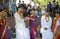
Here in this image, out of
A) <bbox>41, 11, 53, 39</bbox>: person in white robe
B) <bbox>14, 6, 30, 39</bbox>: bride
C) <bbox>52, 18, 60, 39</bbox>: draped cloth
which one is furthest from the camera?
<bbox>41, 11, 53, 39</bbox>: person in white robe

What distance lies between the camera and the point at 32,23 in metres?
7.46

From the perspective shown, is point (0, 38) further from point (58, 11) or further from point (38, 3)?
point (38, 3)

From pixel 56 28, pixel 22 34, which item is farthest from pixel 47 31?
pixel 22 34

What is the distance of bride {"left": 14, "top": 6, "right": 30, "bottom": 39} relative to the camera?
22.6ft

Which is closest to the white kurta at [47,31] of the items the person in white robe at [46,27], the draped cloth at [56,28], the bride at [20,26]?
the person in white robe at [46,27]

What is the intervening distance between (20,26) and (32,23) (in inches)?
23.5

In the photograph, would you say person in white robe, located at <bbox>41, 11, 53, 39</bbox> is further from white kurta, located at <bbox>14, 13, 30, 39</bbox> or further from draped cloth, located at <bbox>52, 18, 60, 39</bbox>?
white kurta, located at <bbox>14, 13, 30, 39</bbox>

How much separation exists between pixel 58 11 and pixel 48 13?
11.4 inches

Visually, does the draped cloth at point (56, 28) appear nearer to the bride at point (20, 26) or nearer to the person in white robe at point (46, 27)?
the person in white robe at point (46, 27)

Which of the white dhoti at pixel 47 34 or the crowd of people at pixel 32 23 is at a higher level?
the crowd of people at pixel 32 23

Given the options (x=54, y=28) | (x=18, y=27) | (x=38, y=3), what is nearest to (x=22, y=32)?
(x=18, y=27)

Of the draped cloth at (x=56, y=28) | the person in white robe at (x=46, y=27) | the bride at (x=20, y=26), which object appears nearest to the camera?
the bride at (x=20, y=26)

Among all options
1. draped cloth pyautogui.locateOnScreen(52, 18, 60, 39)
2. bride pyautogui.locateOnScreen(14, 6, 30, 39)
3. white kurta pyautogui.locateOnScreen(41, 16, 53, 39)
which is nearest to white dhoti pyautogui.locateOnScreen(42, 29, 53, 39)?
white kurta pyautogui.locateOnScreen(41, 16, 53, 39)

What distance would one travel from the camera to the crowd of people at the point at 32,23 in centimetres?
693
